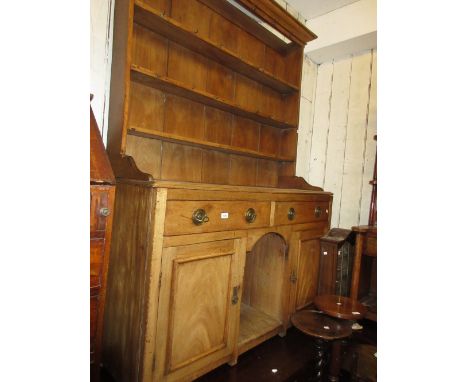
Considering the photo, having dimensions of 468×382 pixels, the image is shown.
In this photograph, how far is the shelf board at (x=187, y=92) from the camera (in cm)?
149

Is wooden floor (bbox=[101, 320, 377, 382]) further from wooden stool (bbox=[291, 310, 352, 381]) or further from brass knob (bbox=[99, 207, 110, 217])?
brass knob (bbox=[99, 207, 110, 217])

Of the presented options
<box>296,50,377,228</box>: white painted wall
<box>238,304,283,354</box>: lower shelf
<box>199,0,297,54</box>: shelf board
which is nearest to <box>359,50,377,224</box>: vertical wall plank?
<box>296,50,377,228</box>: white painted wall

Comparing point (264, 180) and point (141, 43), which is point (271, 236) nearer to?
point (264, 180)

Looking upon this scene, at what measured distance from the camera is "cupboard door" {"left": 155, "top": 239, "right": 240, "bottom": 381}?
1239 mm

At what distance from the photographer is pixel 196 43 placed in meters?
1.72

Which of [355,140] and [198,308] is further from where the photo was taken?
[355,140]

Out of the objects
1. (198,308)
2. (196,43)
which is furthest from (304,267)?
(196,43)

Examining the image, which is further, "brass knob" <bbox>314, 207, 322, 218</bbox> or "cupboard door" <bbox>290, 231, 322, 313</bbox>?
"brass knob" <bbox>314, 207, 322, 218</bbox>

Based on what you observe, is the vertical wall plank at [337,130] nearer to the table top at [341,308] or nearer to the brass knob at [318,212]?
the brass knob at [318,212]

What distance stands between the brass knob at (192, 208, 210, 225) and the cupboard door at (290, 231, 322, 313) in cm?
79

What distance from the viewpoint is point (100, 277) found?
105 centimetres

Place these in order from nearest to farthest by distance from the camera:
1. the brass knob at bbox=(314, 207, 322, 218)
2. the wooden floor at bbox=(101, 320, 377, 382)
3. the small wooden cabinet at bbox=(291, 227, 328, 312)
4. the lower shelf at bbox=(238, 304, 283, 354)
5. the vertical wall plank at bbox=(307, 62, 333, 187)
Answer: the wooden floor at bbox=(101, 320, 377, 382), the lower shelf at bbox=(238, 304, 283, 354), the small wooden cabinet at bbox=(291, 227, 328, 312), the brass knob at bbox=(314, 207, 322, 218), the vertical wall plank at bbox=(307, 62, 333, 187)

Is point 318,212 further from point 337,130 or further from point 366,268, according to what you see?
point 337,130

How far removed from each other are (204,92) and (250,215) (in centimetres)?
78
